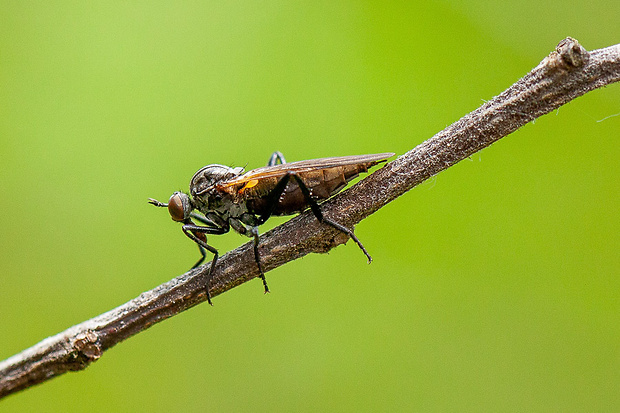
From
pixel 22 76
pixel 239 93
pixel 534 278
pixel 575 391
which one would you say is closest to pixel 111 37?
pixel 22 76

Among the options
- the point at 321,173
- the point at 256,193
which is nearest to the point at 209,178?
the point at 256,193

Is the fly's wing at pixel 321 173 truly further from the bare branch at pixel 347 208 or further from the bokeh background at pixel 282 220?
the bokeh background at pixel 282 220

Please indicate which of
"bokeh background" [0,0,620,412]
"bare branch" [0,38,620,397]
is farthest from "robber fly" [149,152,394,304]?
"bokeh background" [0,0,620,412]

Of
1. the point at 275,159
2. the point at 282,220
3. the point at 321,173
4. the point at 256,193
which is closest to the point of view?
the point at 321,173

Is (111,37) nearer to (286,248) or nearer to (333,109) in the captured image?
A: (333,109)

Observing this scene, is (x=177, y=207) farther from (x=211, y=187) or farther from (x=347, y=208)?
(x=347, y=208)
